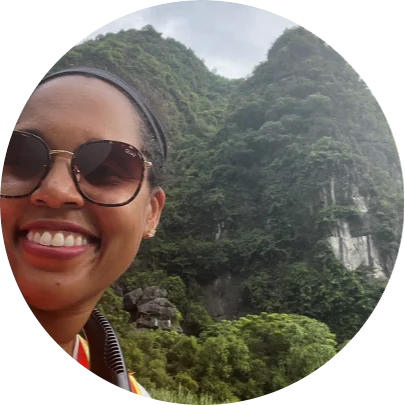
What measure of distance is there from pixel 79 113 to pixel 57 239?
2.79 ft

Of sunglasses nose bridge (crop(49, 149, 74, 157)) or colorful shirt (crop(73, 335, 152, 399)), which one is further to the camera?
colorful shirt (crop(73, 335, 152, 399))

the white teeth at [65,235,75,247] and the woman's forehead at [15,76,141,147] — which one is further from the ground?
the woman's forehead at [15,76,141,147]

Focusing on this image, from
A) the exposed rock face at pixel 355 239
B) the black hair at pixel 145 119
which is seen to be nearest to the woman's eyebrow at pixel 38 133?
the black hair at pixel 145 119

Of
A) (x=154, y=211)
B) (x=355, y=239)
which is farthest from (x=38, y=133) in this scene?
(x=355, y=239)

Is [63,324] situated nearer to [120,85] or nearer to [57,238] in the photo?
[57,238]

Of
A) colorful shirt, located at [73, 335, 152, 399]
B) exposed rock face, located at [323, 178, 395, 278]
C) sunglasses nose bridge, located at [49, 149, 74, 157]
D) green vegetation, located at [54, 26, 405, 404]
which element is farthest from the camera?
colorful shirt, located at [73, 335, 152, 399]

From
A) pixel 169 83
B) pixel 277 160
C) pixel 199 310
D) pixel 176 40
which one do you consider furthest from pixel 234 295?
pixel 176 40

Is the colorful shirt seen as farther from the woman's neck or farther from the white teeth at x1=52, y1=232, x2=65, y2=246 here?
the white teeth at x1=52, y1=232, x2=65, y2=246

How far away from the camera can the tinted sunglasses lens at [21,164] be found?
118 inches

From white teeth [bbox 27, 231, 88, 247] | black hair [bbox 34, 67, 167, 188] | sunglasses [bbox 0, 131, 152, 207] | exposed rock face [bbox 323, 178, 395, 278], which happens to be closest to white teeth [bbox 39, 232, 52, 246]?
white teeth [bbox 27, 231, 88, 247]

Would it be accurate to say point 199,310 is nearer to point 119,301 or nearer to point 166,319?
point 166,319

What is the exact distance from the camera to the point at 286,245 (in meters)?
3.29

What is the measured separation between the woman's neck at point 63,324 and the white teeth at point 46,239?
1.71 feet

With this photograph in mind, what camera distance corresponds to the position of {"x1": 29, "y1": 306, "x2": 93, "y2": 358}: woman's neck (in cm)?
325
